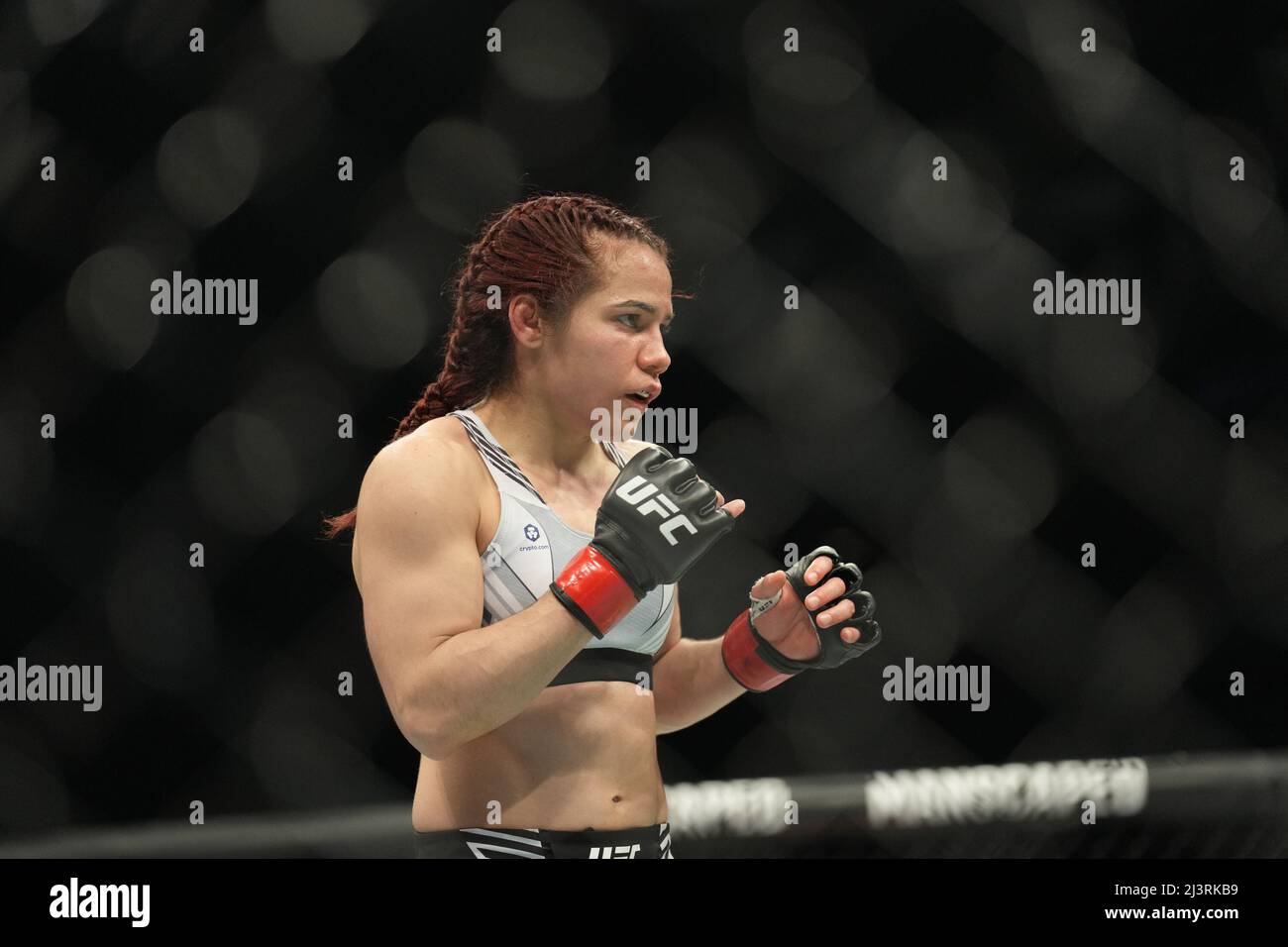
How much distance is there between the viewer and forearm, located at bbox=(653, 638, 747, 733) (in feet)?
5.58

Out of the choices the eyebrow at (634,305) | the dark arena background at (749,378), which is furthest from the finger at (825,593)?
the dark arena background at (749,378)

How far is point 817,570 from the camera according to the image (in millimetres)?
1569

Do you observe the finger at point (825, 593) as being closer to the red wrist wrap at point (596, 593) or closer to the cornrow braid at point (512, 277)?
the red wrist wrap at point (596, 593)

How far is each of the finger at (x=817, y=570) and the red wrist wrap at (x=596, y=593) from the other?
0.30m

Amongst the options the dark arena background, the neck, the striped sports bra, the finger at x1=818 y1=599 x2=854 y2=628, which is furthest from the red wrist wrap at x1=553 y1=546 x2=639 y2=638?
the dark arena background

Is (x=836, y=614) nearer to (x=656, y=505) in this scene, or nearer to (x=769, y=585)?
(x=769, y=585)

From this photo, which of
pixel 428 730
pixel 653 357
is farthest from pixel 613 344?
pixel 428 730

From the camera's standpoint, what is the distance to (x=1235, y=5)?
7.90 feet

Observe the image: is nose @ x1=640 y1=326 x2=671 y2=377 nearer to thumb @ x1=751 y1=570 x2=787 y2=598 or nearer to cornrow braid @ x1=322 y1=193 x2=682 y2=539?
cornrow braid @ x1=322 y1=193 x2=682 y2=539

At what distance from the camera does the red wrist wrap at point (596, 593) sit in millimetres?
1338

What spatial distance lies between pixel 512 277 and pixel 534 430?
0.19 meters
